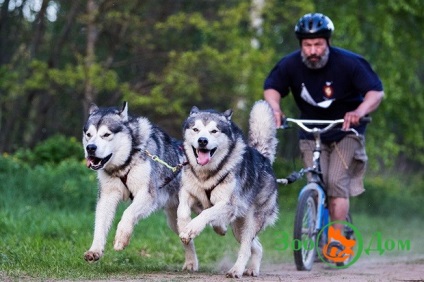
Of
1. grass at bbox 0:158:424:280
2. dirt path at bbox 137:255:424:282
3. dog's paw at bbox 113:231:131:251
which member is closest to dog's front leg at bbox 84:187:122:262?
dog's paw at bbox 113:231:131:251

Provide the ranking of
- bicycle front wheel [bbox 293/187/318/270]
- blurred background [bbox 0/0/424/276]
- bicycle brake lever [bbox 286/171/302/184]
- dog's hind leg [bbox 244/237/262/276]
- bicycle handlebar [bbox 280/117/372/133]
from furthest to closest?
1. blurred background [bbox 0/0/424/276]
2. bicycle handlebar [bbox 280/117/372/133]
3. bicycle front wheel [bbox 293/187/318/270]
4. bicycle brake lever [bbox 286/171/302/184]
5. dog's hind leg [bbox 244/237/262/276]

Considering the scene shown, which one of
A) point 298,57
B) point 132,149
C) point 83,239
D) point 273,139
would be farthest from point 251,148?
point 83,239

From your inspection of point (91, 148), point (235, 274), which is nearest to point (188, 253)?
point (235, 274)

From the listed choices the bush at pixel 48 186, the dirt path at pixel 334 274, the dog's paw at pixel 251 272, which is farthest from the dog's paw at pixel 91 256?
the bush at pixel 48 186

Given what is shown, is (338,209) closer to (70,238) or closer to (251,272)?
(251,272)

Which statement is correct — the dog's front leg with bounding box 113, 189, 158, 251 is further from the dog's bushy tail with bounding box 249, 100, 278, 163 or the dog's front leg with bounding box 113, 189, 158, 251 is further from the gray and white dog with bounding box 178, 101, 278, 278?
the dog's bushy tail with bounding box 249, 100, 278, 163

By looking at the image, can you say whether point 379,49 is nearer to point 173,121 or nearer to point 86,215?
point 173,121

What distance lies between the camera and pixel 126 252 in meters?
8.82

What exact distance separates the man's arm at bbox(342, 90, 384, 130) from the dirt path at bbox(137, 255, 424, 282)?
131 centimetres

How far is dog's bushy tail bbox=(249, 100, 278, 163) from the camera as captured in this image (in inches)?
301

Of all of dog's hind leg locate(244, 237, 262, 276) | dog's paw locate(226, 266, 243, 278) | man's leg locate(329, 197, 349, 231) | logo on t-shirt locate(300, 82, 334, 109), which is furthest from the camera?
man's leg locate(329, 197, 349, 231)

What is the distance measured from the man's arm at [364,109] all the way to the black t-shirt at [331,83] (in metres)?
0.06

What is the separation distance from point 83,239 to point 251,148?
2.51 m

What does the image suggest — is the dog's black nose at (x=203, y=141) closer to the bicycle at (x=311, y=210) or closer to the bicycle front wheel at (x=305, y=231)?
the bicycle at (x=311, y=210)
